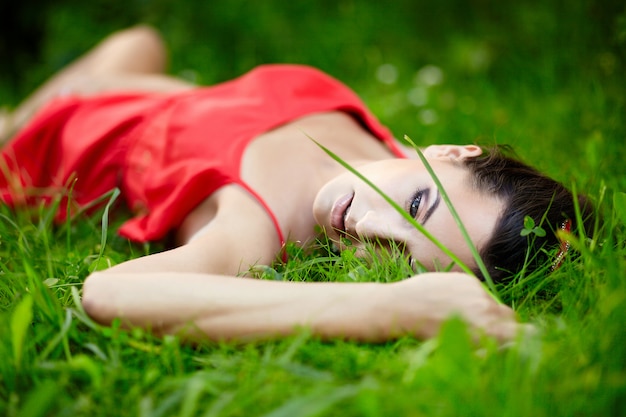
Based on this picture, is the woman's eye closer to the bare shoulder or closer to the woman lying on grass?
the woman lying on grass

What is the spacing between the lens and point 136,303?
1457 mm

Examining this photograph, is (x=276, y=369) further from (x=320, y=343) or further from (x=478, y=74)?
(x=478, y=74)

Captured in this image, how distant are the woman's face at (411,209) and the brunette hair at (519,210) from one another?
30 mm

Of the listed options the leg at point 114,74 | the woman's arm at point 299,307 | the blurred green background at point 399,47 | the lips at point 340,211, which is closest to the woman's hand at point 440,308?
the woman's arm at point 299,307

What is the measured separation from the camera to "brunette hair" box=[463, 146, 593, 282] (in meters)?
1.70

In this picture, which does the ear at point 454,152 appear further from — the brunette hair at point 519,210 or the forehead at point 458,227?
the forehead at point 458,227

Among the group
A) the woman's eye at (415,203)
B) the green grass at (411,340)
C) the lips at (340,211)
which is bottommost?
the green grass at (411,340)

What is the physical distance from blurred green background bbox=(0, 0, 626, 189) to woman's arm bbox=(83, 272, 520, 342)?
5.98 feet

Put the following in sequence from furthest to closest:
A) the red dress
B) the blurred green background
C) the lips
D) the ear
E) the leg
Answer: the blurred green background < the leg < the red dress < the ear < the lips

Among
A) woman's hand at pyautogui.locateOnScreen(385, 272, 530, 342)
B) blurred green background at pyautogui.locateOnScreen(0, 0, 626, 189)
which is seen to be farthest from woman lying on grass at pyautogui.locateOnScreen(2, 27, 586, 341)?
blurred green background at pyautogui.locateOnScreen(0, 0, 626, 189)

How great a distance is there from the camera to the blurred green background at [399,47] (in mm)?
3396

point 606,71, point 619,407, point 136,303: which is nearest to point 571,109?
point 606,71

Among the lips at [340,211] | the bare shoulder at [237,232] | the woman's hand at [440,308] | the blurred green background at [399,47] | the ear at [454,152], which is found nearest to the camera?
the woman's hand at [440,308]

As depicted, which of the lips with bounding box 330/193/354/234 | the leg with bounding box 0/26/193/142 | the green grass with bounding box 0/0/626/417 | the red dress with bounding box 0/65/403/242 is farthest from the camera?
the leg with bounding box 0/26/193/142
